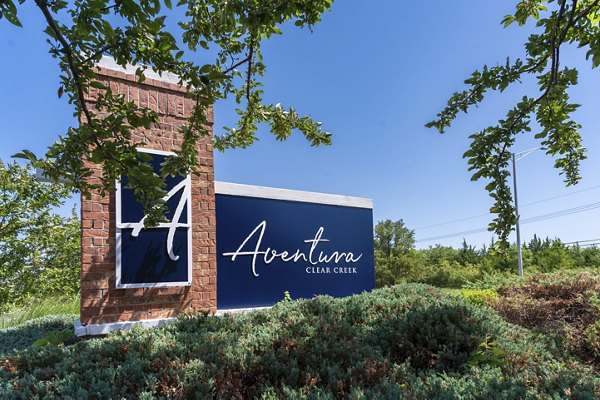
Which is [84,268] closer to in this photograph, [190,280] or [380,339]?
A: [190,280]

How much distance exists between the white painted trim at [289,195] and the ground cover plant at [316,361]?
270cm

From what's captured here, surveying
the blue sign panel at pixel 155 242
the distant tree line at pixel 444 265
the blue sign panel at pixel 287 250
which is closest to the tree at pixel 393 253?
the distant tree line at pixel 444 265

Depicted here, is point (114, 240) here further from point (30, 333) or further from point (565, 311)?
point (565, 311)

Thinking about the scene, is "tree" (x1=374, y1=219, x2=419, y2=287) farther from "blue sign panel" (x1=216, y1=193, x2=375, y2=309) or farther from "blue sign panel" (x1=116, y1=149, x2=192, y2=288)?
"blue sign panel" (x1=116, y1=149, x2=192, y2=288)

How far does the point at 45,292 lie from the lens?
11055 mm

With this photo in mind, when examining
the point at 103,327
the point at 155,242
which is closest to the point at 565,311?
the point at 155,242

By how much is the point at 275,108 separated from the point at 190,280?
2.37 meters

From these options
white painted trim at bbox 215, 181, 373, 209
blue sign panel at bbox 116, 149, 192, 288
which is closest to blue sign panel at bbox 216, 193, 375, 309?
white painted trim at bbox 215, 181, 373, 209

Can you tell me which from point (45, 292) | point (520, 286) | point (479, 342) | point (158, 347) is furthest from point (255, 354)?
point (45, 292)

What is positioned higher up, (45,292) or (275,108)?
(275,108)

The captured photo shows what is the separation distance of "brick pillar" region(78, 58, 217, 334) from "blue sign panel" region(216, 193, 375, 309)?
3.18 feet

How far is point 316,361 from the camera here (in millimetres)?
2924

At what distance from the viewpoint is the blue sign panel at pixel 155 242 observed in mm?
4598

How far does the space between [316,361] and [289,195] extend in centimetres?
443
